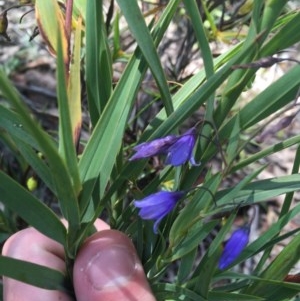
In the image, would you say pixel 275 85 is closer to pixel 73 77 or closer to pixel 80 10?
pixel 73 77

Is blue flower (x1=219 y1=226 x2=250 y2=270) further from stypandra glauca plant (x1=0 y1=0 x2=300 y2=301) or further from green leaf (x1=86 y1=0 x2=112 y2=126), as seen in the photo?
green leaf (x1=86 y1=0 x2=112 y2=126)

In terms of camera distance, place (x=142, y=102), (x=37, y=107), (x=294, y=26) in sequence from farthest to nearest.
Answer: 1. (x=37, y=107)
2. (x=142, y=102)
3. (x=294, y=26)

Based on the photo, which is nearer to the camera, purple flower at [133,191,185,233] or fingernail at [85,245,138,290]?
purple flower at [133,191,185,233]

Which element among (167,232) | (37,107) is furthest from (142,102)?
(167,232)

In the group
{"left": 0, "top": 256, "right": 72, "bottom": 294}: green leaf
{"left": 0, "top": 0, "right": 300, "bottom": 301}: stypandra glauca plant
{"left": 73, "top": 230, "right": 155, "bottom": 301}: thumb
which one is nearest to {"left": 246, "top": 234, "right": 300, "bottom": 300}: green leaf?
{"left": 0, "top": 0, "right": 300, "bottom": 301}: stypandra glauca plant

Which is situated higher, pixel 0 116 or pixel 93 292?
pixel 0 116

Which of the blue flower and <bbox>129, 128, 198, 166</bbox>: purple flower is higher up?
<bbox>129, 128, 198, 166</bbox>: purple flower
